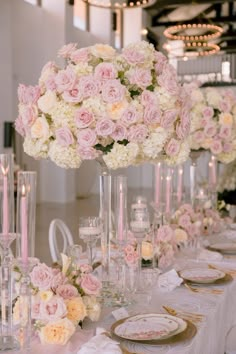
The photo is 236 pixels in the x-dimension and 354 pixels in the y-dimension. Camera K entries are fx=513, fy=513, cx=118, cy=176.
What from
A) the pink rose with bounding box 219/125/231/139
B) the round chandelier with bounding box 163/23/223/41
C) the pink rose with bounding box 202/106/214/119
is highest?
the round chandelier with bounding box 163/23/223/41

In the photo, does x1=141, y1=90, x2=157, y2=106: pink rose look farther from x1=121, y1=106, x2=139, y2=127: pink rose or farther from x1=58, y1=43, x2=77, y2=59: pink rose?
x1=58, y1=43, x2=77, y2=59: pink rose

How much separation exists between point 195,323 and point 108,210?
60 cm

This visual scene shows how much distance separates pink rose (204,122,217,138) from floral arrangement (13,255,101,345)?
6.33 feet

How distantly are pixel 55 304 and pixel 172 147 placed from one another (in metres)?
0.87

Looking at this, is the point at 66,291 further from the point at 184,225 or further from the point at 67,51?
the point at 184,225

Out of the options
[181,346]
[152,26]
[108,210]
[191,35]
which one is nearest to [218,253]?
[108,210]

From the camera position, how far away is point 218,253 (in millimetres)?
2932

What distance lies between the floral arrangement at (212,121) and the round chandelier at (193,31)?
25.2 ft

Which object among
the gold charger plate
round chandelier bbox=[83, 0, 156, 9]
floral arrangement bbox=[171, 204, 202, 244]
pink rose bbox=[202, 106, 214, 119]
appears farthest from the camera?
round chandelier bbox=[83, 0, 156, 9]

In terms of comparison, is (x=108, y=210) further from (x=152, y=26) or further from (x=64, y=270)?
(x=152, y=26)

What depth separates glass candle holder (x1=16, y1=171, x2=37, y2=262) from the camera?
1.46m

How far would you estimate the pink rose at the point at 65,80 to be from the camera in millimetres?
1912

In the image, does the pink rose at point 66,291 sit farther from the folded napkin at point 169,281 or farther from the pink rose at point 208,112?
the pink rose at point 208,112

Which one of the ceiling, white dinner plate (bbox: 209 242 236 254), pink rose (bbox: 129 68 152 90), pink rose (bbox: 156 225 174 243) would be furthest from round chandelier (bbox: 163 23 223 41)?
pink rose (bbox: 129 68 152 90)
